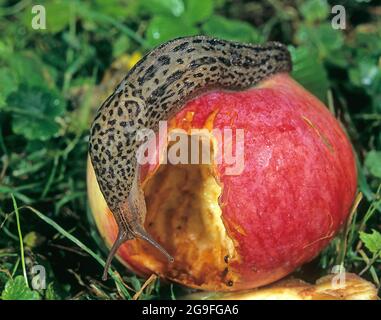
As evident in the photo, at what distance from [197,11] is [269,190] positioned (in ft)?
4.99

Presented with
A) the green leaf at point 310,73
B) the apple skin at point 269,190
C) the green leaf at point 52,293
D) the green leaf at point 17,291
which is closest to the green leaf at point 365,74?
the green leaf at point 310,73

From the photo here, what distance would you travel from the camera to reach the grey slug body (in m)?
1.95

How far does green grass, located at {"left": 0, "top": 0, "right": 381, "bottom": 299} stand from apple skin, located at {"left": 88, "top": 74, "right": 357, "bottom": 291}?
15cm

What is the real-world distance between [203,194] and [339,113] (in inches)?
35.2

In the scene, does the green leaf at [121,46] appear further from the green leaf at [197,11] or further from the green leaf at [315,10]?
the green leaf at [315,10]

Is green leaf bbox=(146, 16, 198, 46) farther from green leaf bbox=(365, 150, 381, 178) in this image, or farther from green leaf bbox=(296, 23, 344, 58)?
green leaf bbox=(365, 150, 381, 178)

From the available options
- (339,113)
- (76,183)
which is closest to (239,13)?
(339,113)

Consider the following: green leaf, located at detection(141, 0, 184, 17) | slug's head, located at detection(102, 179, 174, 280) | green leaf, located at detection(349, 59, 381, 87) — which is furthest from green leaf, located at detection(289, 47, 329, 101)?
slug's head, located at detection(102, 179, 174, 280)

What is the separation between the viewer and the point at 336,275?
2184 mm

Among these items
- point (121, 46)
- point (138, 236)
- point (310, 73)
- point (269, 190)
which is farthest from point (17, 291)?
point (121, 46)

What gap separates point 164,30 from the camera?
10.1ft

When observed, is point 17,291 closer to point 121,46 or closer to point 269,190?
point 269,190

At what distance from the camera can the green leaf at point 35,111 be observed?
2715 mm

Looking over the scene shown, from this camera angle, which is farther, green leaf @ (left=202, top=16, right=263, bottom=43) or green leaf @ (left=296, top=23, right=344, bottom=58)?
green leaf @ (left=296, top=23, right=344, bottom=58)
